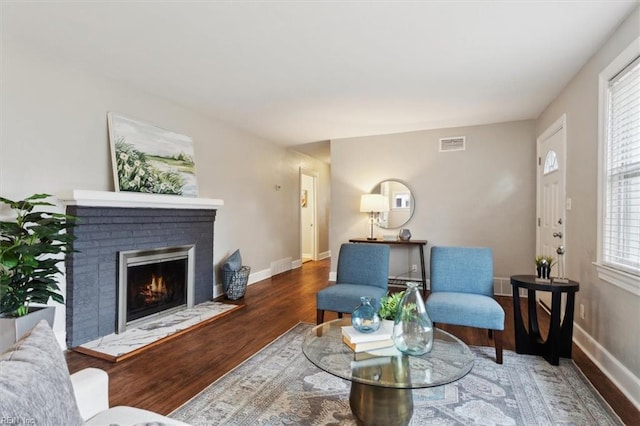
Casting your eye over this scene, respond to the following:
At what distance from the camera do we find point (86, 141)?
3.00 m

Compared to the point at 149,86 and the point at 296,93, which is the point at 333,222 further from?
the point at 149,86

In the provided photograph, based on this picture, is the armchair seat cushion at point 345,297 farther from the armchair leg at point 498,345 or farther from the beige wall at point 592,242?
the beige wall at point 592,242

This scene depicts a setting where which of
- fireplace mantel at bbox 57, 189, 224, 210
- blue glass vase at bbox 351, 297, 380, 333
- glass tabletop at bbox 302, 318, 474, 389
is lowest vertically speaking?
glass tabletop at bbox 302, 318, 474, 389

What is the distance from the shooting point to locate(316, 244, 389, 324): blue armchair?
2885mm

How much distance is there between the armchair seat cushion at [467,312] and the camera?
246 cm

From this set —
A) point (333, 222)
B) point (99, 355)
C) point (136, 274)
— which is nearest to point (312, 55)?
point (136, 274)

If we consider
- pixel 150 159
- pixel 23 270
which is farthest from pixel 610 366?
pixel 150 159

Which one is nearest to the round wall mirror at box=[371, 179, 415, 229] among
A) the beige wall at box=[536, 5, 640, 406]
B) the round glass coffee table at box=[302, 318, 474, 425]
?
the beige wall at box=[536, 5, 640, 406]

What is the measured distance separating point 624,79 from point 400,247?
133 inches

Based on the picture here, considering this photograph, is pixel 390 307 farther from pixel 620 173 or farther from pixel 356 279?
pixel 620 173

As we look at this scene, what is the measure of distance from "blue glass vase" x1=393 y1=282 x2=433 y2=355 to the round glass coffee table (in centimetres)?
4

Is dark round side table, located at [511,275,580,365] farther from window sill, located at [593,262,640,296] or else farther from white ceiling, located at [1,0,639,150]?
white ceiling, located at [1,0,639,150]

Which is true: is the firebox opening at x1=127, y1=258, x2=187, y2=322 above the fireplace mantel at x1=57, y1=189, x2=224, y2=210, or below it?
below

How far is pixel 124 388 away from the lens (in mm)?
2115
